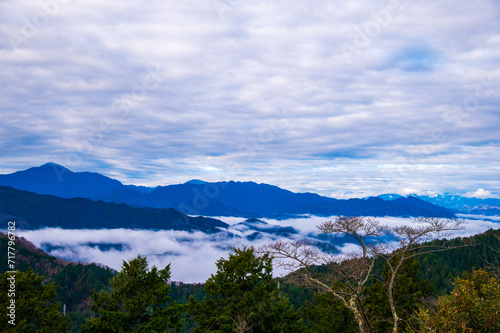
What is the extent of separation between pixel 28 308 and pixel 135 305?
292 inches

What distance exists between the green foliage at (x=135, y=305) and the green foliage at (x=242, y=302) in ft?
7.55

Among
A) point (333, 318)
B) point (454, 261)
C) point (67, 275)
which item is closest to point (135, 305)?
point (333, 318)

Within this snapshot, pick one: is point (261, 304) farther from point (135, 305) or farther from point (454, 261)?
point (454, 261)

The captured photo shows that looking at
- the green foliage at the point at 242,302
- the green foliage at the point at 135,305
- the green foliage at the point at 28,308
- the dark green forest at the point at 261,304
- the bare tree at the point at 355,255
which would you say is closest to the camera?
the dark green forest at the point at 261,304

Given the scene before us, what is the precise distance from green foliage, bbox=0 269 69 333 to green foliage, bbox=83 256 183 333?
113 inches

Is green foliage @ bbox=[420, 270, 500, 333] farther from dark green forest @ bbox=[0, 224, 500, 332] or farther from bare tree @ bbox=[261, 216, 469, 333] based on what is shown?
bare tree @ bbox=[261, 216, 469, 333]

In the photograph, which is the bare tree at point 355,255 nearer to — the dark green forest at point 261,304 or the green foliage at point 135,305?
→ the dark green forest at point 261,304

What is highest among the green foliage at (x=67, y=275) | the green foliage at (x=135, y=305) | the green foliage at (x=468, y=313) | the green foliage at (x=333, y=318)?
the green foliage at (x=468, y=313)

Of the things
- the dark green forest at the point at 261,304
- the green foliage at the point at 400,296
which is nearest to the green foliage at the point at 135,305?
the dark green forest at the point at 261,304

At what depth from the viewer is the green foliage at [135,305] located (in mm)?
22078

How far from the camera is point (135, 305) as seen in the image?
74.0 feet

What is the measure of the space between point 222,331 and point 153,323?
188 inches

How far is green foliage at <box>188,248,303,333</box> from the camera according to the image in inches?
943

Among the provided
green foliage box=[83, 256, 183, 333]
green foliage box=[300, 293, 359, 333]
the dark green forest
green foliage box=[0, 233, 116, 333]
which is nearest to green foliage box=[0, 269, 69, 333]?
the dark green forest
